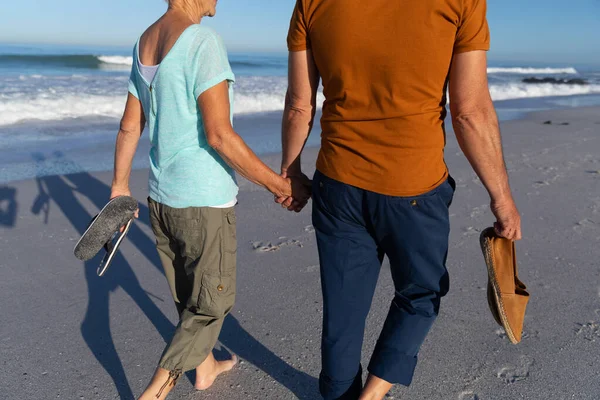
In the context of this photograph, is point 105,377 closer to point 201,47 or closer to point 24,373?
point 24,373

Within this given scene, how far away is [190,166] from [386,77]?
2.76 feet

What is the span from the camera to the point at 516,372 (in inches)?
107

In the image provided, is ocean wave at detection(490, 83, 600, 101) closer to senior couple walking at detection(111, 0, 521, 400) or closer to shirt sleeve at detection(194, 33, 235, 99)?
senior couple walking at detection(111, 0, 521, 400)

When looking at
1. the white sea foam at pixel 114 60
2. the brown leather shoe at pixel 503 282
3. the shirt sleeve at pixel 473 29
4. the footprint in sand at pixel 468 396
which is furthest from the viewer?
the white sea foam at pixel 114 60

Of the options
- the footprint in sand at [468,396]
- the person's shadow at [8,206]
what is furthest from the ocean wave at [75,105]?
the footprint in sand at [468,396]

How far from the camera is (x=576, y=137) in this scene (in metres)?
9.11

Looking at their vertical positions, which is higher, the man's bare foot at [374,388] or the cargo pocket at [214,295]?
the cargo pocket at [214,295]

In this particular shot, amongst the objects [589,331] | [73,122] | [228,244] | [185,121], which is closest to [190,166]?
[185,121]

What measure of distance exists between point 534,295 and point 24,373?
293 centimetres

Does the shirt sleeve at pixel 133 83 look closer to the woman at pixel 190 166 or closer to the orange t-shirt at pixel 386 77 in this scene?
the woman at pixel 190 166

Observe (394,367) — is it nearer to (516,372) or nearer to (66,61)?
(516,372)

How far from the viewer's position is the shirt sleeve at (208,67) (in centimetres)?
203

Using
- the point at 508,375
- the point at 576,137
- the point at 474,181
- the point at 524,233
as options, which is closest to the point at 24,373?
the point at 508,375

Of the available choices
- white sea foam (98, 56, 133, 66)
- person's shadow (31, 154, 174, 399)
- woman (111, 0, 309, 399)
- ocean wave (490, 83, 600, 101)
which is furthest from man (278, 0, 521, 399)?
white sea foam (98, 56, 133, 66)
